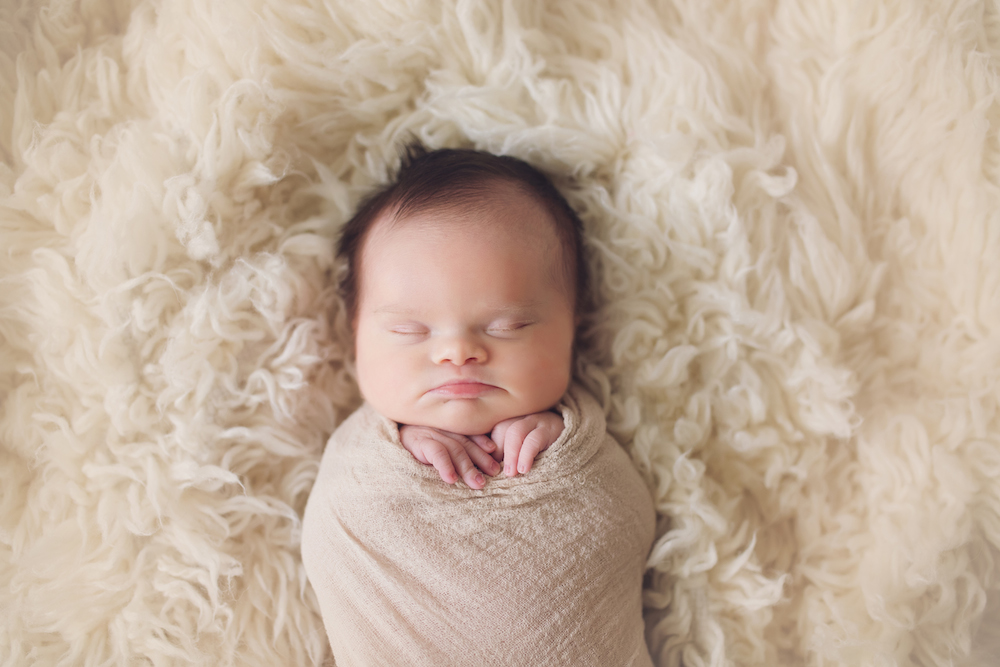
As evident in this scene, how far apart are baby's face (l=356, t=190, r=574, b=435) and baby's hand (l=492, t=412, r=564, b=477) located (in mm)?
19

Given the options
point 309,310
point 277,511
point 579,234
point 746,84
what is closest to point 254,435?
point 277,511

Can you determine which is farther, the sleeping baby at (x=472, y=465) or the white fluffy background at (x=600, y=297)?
the white fluffy background at (x=600, y=297)

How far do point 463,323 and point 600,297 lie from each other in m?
0.31

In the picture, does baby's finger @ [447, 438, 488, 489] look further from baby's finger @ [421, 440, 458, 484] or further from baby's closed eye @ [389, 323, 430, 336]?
baby's closed eye @ [389, 323, 430, 336]

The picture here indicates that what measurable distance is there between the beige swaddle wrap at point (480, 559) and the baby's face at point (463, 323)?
81 millimetres

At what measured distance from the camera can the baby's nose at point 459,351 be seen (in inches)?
41.5

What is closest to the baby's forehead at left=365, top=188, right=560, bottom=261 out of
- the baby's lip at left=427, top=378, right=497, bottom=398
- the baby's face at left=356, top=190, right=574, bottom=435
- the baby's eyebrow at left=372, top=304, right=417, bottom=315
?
the baby's face at left=356, top=190, right=574, bottom=435

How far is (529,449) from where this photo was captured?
108cm

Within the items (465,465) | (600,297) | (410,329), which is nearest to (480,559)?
(465,465)

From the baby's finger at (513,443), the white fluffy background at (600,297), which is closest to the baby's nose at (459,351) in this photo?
the baby's finger at (513,443)

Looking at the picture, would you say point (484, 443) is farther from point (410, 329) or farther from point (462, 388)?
point (410, 329)

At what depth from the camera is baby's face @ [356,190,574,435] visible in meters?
1.08

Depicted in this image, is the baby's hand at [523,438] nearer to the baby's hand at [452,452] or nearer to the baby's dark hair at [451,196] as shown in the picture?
the baby's hand at [452,452]

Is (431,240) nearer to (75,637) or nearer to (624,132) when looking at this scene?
(624,132)
